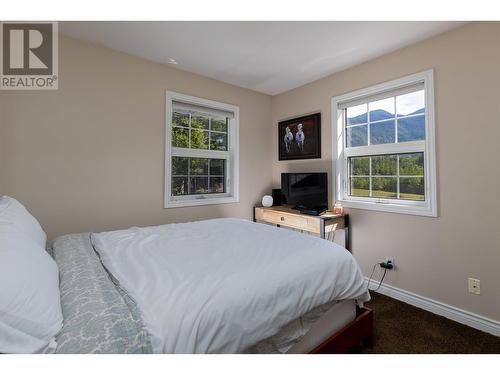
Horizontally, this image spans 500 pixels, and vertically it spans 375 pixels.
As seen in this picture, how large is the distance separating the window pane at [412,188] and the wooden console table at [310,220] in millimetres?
630

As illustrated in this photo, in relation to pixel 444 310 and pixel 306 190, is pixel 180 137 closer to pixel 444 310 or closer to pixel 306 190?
pixel 306 190

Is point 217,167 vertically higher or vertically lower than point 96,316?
higher

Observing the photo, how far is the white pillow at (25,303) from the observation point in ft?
2.30

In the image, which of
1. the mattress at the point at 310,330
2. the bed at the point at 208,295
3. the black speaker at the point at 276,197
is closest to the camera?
the bed at the point at 208,295

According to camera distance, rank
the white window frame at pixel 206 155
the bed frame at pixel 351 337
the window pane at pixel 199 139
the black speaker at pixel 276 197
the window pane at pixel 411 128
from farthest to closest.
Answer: the black speaker at pixel 276 197 → the window pane at pixel 199 139 → the white window frame at pixel 206 155 → the window pane at pixel 411 128 → the bed frame at pixel 351 337

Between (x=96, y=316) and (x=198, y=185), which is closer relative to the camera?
(x=96, y=316)

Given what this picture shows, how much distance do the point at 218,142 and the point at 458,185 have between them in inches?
103

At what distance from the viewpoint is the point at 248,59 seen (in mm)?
2637

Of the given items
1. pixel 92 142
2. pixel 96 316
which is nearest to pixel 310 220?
pixel 96 316

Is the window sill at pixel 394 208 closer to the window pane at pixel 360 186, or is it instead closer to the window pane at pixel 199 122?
the window pane at pixel 360 186

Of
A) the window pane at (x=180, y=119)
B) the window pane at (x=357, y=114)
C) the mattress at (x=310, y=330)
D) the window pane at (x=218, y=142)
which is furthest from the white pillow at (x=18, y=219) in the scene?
the window pane at (x=357, y=114)

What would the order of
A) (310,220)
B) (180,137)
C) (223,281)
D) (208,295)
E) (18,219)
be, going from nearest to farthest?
(208,295)
(223,281)
(18,219)
(310,220)
(180,137)

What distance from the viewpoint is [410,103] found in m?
2.42
